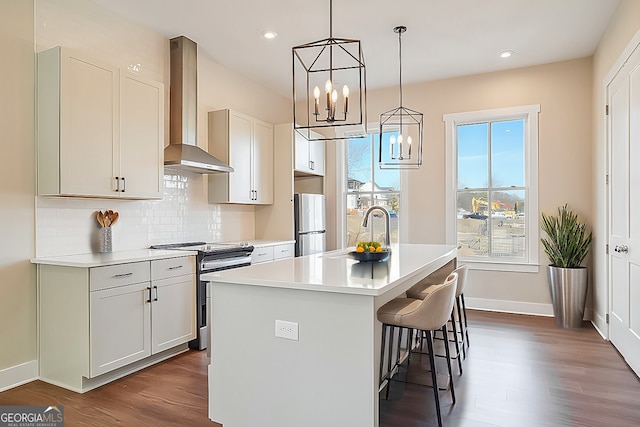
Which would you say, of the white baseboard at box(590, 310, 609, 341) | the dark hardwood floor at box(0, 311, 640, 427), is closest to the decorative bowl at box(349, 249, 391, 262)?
the dark hardwood floor at box(0, 311, 640, 427)

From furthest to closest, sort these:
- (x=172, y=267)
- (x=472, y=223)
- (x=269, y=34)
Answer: (x=472, y=223) < (x=269, y=34) < (x=172, y=267)

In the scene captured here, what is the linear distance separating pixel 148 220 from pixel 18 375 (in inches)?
63.6

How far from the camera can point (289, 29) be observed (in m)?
4.09

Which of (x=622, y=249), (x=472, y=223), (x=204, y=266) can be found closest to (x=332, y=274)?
(x=204, y=266)

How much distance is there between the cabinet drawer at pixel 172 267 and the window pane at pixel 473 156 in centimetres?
370

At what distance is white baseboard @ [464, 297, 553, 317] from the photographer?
5.03 m

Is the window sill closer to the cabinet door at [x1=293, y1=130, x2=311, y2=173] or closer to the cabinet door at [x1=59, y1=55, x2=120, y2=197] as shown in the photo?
the cabinet door at [x1=293, y1=130, x2=311, y2=173]

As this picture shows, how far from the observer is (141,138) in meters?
3.61

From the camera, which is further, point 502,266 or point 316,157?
point 316,157

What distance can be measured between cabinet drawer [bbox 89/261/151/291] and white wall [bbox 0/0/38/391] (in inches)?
25.6

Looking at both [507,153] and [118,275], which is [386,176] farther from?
[118,275]

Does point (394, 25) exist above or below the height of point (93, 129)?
above

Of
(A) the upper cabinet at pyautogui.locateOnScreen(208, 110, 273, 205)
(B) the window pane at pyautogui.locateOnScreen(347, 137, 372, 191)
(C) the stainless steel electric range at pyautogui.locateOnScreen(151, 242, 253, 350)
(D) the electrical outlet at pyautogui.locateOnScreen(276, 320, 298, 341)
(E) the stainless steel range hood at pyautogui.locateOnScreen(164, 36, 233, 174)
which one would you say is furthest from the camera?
(B) the window pane at pyautogui.locateOnScreen(347, 137, 372, 191)

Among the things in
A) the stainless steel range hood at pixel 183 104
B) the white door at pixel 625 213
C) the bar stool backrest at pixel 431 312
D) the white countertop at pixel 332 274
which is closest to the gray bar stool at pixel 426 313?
the bar stool backrest at pixel 431 312
